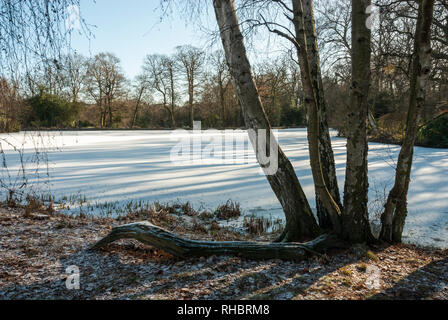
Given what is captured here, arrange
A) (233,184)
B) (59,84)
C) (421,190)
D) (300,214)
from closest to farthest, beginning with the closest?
(59,84) < (300,214) < (421,190) < (233,184)

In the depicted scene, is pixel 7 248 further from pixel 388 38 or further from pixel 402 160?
pixel 388 38

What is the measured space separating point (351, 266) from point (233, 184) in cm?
455

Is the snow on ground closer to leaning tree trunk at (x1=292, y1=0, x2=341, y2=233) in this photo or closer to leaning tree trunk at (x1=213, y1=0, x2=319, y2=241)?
leaning tree trunk at (x1=292, y1=0, x2=341, y2=233)

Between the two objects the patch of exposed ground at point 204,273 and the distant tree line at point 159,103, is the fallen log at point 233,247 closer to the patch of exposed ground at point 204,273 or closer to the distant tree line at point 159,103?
the patch of exposed ground at point 204,273

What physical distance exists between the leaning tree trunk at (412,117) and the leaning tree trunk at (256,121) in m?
0.82

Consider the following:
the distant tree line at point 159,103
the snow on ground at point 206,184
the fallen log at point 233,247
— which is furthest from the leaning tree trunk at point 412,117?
the distant tree line at point 159,103

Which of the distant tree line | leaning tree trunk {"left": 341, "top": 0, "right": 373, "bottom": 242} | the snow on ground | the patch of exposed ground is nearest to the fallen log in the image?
the patch of exposed ground

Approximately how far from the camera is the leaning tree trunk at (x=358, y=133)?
273cm

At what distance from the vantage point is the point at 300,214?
331 cm

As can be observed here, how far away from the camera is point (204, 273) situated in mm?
2445

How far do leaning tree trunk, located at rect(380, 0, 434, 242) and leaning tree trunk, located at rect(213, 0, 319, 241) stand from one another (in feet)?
2.69

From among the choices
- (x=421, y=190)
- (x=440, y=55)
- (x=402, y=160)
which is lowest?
(x=421, y=190)

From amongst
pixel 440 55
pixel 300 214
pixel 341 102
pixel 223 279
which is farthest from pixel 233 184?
pixel 341 102

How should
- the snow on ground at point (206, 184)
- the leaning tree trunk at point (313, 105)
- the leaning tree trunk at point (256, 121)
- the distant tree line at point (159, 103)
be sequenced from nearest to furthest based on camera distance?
1. the leaning tree trunk at point (313, 105)
2. the leaning tree trunk at point (256, 121)
3. the snow on ground at point (206, 184)
4. the distant tree line at point (159, 103)
